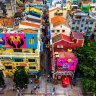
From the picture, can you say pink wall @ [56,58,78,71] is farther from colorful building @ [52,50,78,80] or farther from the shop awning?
the shop awning

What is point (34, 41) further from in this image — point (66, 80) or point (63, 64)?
point (66, 80)

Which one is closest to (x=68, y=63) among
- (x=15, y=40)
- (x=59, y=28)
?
(x=59, y=28)

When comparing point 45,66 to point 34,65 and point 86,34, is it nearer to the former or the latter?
point 34,65

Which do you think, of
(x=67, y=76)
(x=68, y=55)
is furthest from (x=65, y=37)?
(x=67, y=76)

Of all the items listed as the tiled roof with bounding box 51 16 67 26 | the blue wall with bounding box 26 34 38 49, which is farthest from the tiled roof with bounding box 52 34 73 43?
the blue wall with bounding box 26 34 38 49

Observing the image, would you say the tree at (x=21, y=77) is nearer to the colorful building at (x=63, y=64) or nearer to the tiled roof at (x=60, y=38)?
the colorful building at (x=63, y=64)
